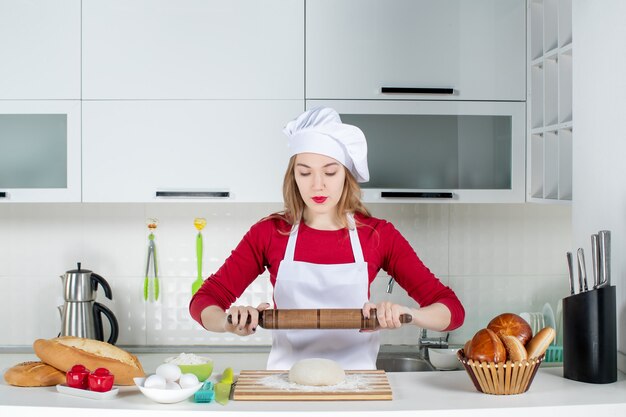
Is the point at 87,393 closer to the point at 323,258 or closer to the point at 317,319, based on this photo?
the point at 317,319

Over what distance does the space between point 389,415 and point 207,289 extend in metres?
0.62

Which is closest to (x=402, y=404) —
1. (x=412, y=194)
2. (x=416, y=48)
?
(x=412, y=194)

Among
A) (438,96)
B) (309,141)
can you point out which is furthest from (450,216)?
(309,141)

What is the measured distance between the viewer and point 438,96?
2547mm

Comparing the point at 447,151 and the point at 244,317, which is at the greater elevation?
the point at 447,151

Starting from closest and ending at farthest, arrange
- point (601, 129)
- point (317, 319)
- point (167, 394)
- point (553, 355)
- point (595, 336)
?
point (167, 394)
point (317, 319)
point (595, 336)
point (601, 129)
point (553, 355)

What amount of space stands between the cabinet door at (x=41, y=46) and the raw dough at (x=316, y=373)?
1389 mm

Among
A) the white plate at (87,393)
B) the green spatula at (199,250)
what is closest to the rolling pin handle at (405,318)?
the white plate at (87,393)

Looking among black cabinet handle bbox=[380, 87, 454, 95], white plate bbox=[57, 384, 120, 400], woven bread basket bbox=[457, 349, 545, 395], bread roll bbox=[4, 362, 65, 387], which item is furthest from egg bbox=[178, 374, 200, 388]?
black cabinet handle bbox=[380, 87, 454, 95]

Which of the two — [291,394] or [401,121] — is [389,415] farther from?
[401,121]

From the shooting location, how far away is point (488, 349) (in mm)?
1492

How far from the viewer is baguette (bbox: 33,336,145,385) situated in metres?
1.58

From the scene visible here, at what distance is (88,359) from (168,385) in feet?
0.71

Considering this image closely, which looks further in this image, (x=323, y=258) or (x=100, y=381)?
(x=323, y=258)
